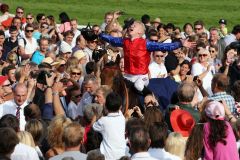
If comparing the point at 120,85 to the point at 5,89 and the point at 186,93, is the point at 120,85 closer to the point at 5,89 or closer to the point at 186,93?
the point at 186,93

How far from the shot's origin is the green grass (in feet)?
97.9

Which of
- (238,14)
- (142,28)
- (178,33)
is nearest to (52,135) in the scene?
(142,28)

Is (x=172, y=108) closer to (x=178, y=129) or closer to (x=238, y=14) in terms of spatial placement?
(x=178, y=129)

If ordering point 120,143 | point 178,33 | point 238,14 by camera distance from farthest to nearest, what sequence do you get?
point 238,14 < point 178,33 < point 120,143

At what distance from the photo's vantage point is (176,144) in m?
10.9

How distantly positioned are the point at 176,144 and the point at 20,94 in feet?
10.3

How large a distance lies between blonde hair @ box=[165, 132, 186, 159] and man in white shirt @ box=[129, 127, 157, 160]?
15.7 inches

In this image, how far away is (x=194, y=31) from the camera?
22.2m

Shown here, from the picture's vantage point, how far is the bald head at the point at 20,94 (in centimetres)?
1313

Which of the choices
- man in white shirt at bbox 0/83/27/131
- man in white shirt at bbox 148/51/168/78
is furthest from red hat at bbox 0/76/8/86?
man in white shirt at bbox 148/51/168/78

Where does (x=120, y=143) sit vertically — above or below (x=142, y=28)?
below

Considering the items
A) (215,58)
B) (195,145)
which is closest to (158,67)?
(215,58)

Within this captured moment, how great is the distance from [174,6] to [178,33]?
10473 millimetres

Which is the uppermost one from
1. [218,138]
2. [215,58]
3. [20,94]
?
[218,138]
